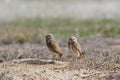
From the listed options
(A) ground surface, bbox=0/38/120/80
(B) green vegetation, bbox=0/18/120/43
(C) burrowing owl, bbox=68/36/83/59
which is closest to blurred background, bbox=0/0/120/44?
(B) green vegetation, bbox=0/18/120/43

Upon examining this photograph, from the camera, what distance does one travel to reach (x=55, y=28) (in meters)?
18.4

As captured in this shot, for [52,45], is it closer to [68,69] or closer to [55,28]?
A: [68,69]

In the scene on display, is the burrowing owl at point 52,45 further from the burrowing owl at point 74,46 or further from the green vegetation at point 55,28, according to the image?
the green vegetation at point 55,28

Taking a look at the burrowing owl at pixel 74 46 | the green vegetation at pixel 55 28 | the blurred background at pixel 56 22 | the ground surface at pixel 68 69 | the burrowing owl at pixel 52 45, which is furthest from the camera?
the blurred background at pixel 56 22

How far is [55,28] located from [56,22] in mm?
1877

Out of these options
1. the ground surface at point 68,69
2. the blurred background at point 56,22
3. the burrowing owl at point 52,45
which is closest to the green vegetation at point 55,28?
the blurred background at point 56,22

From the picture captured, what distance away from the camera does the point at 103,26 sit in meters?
18.0

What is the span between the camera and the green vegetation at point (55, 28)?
51.0 ft

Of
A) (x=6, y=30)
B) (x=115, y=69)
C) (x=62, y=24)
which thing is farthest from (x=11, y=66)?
(x=62, y=24)

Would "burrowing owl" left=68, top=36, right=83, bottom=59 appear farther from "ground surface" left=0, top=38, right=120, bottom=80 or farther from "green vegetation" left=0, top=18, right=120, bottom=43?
"green vegetation" left=0, top=18, right=120, bottom=43

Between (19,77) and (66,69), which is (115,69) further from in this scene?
(19,77)

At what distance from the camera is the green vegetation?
15555mm

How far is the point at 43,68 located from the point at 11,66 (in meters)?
0.61

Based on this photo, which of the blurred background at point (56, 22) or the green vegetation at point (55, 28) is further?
the blurred background at point (56, 22)
